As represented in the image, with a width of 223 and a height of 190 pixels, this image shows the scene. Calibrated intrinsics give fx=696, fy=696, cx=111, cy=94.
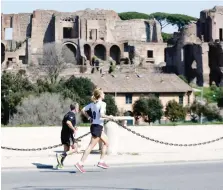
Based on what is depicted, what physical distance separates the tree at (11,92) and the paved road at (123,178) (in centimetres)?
3145

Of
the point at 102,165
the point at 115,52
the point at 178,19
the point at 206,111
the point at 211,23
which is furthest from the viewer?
the point at 178,19

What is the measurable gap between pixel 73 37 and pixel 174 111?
37.3 meters

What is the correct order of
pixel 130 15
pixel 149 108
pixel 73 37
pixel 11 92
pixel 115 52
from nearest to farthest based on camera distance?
pixel 11 92, pixel 149 108, pixel 73 37, pixel 115 52, pixel 130 15

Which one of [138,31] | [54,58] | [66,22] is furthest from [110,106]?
[138,31]

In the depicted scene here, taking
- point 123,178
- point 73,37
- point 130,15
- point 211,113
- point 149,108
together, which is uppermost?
point 130,15

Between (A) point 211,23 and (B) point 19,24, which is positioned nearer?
(A) point 211,23

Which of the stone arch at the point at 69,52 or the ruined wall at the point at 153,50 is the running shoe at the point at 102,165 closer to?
the stone arch at the point at 69,52

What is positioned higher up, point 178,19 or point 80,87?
point 178,19

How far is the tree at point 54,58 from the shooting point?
2995 inches

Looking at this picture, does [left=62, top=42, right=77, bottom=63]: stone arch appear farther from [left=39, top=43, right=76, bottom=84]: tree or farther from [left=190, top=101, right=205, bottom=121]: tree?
[left=190, top=101, right=205, bottom=121]: tree

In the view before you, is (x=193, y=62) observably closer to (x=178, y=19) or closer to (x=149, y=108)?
(x=149, y=108)

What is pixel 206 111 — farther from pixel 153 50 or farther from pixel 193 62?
pixel 153 50

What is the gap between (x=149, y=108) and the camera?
56.8m

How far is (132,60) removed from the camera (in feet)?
291
